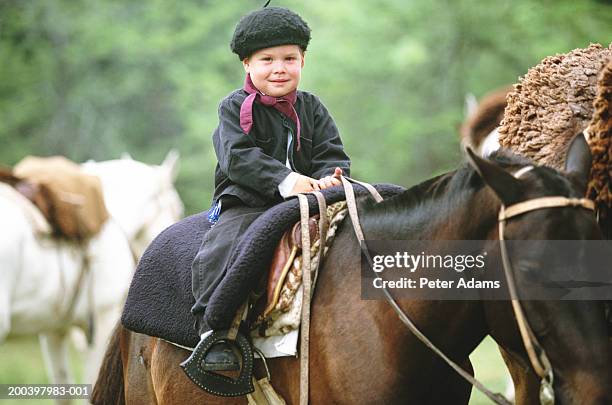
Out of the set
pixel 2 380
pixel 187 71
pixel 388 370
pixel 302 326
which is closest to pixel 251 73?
pixel 302 326

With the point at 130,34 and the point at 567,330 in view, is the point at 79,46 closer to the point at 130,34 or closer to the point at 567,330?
the point at 130,34

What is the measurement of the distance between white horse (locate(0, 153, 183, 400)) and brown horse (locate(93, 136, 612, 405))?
4465 mm

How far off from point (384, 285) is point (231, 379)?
0.72 m

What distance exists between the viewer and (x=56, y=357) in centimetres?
825

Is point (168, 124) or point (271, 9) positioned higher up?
point (168, 124)

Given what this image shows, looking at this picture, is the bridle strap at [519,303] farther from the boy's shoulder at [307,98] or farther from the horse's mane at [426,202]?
the boy's shoulder at [307,98]

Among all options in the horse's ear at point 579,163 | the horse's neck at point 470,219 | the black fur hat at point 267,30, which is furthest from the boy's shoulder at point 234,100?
the horse's ear at point 579,163

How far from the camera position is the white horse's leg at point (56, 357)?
8.21 meters

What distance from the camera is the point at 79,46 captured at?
16.9 meters

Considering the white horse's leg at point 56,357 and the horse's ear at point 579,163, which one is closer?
the horse's ear at point 579,163

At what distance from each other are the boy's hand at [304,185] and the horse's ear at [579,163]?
981 millimetres

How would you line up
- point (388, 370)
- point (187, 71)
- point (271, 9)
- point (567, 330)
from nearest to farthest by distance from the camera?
point (567, 330) → point (388, 370) → point (271, 9) → point (187, 71)

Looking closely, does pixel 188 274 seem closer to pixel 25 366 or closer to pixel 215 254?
pixel 215 254

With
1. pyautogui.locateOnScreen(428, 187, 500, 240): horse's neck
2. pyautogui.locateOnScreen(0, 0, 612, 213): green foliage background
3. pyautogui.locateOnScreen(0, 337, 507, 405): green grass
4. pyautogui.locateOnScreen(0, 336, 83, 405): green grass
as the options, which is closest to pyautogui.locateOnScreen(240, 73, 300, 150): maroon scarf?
pyautogui.locateOnScreen(428, 187, 500, 240): horse's neck
